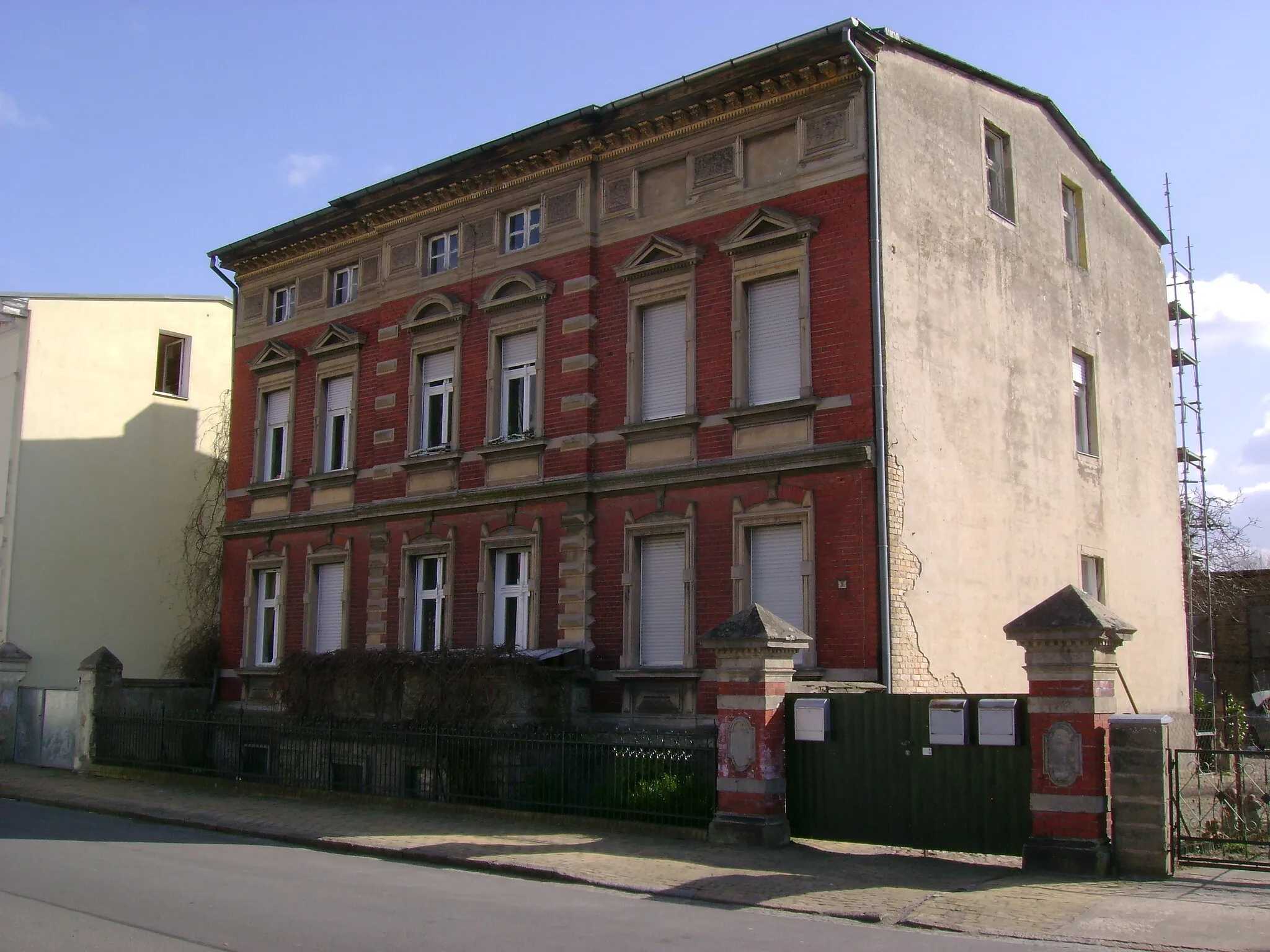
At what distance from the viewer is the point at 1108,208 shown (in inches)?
934

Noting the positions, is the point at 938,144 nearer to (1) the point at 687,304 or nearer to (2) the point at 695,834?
(1) the point at 687,304

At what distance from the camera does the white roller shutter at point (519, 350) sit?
2108 centimetres

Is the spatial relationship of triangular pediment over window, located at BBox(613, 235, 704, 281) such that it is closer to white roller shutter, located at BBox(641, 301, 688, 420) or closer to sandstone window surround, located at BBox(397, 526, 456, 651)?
white roller shutter, located at BBox(641, 301, 688, 420)

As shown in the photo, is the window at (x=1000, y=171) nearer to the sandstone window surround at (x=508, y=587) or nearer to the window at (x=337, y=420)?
the sandstone window surround at (x=508, y=587)

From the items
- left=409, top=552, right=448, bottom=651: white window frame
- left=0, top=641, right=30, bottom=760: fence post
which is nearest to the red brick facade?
left=409, top=552, right=448, bottom=651: white window frame

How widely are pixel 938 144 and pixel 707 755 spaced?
1018 cm

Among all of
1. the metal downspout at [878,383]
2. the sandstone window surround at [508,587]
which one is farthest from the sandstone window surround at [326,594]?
the metal downspout at [878,383]

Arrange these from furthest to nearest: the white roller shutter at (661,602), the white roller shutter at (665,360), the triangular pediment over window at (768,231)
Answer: the white roller shutter at (665,360), the white roller shutter at (661,602), the triangular pediment over window at (768,231)

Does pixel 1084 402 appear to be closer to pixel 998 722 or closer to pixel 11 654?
pixel 998 722

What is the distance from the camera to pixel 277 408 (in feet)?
85.5

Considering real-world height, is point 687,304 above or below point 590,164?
below

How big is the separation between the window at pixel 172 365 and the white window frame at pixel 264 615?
7.21 m

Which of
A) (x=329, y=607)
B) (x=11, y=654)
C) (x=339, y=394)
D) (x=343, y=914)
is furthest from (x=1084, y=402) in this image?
(x=11, y=654)

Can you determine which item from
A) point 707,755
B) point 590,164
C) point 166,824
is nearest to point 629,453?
point 590,164
